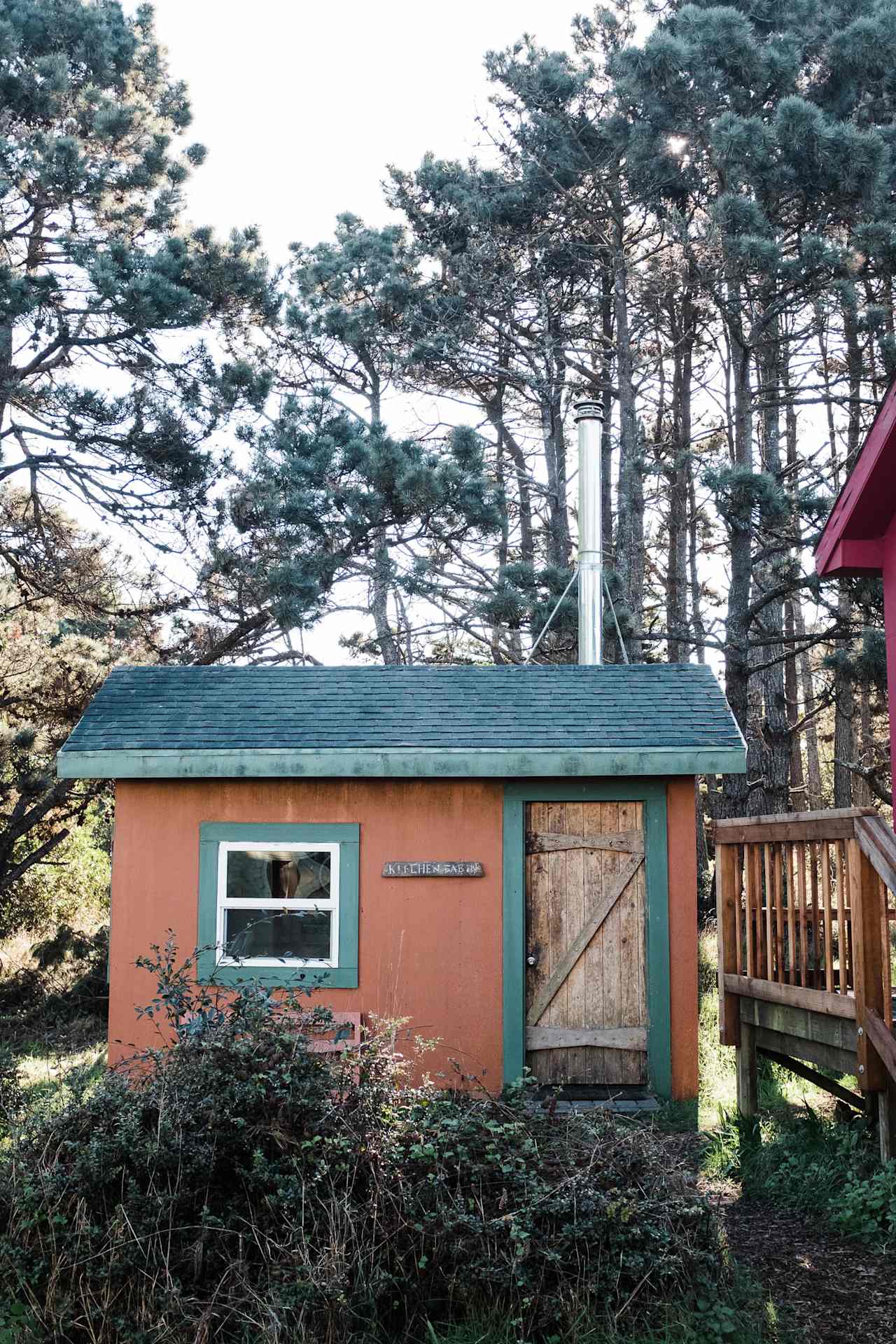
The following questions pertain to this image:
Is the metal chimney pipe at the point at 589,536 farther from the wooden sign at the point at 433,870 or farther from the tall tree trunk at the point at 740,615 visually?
the wooden sign at the point at 433,870

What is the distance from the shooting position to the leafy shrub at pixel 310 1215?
4.34 meters

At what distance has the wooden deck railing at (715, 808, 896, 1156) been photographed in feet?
Answer: 19.3

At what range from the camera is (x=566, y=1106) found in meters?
7.73

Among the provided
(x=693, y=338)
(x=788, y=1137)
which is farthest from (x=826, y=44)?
(x=788, y=1137)

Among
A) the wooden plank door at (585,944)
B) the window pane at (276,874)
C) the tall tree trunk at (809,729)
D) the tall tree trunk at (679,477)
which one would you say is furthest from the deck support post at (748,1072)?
the tall tree trunk at (809,729)

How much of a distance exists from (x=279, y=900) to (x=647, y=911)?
2618 mm

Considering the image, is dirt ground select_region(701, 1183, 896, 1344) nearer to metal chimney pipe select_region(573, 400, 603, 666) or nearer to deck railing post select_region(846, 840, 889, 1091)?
deck railing post select_region(846, 840, 889, 1091)

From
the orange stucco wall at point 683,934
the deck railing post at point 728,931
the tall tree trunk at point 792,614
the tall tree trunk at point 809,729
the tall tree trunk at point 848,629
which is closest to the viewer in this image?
the deck railing post at point 728,931

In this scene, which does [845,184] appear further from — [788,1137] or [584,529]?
[788,1137]

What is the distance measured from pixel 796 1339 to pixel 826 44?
614 inches

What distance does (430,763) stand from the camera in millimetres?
8555

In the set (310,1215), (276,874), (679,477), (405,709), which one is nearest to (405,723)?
(405,709)

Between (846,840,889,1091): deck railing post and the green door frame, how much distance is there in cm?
249

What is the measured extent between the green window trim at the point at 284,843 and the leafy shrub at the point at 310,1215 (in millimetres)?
3449
